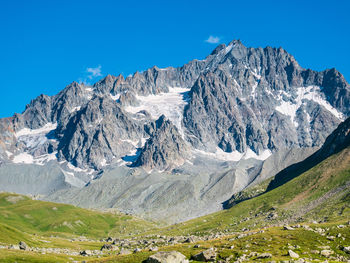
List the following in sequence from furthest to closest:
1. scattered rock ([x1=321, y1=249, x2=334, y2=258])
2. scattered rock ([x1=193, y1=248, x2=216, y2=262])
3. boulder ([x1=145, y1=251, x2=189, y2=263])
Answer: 1. scattered rock ([x1=193, y1=248, x2=216, y2=262])
2. scattered rock ([x1=321, y1=249, x2=334, y2=258])
3. boulder ([x1=145, y1=251, x2=189, y2=263])

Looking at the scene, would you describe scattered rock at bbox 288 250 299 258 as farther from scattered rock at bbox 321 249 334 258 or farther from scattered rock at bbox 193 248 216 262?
scattered rock at bbox 193 248 216 262

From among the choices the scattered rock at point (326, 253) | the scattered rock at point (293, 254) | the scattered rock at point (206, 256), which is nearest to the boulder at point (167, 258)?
the scattered rock at point (206, 256)

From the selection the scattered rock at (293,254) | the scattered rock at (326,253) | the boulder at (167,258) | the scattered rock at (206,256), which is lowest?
the scattered rock at (326,253)

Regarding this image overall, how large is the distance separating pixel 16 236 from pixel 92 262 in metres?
51.9

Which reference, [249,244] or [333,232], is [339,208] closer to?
[333,232]

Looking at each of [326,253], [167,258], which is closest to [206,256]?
[167,258]

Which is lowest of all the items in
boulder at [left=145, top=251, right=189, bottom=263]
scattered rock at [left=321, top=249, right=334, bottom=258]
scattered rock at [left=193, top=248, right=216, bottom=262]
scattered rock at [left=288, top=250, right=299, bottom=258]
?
scattered rock at [left=321, top=249, right=334, bottom=258]

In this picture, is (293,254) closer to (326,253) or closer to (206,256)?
(326,253)

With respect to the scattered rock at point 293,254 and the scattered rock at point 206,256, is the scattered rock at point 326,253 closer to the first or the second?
the scattered rock at point 293,254

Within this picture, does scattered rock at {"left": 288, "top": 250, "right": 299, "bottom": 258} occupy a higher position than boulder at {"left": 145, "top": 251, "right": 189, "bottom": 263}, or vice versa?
boulder at {"left": 145, "top": 251, "right": 189, "bottom": 263}

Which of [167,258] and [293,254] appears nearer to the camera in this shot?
[167,258]

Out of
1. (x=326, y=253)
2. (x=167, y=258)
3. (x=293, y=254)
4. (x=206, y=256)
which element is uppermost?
(x=167, y=258)

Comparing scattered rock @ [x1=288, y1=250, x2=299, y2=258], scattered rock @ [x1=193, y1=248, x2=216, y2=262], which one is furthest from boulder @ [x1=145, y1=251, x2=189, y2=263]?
scattered rock @ [x1=288, y1=250, x2=299, y2=258]

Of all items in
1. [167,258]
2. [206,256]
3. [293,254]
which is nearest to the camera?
[167,258]
